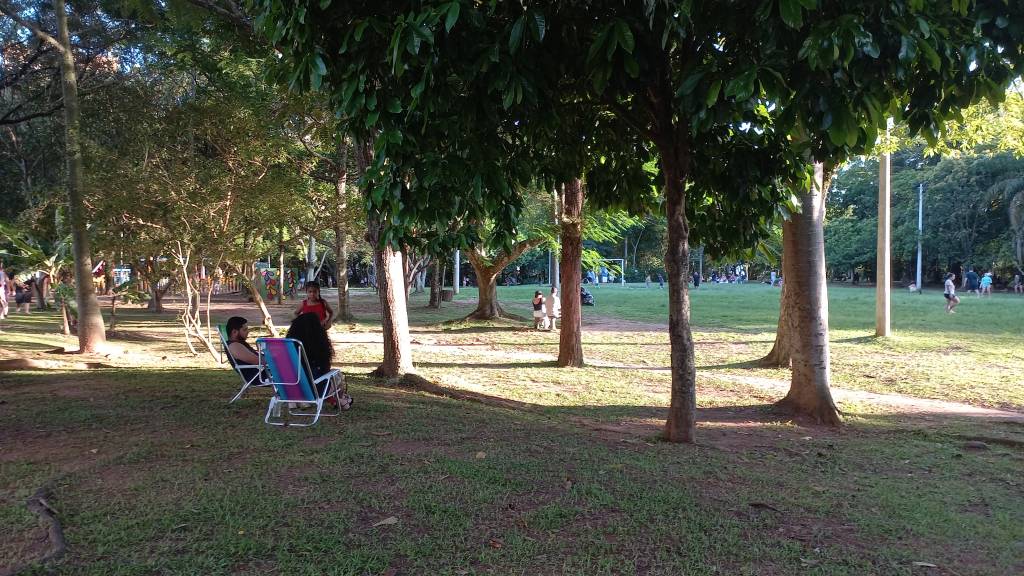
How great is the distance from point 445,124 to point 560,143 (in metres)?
1.80

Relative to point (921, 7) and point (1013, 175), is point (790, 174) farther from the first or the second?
point (1013, 175)

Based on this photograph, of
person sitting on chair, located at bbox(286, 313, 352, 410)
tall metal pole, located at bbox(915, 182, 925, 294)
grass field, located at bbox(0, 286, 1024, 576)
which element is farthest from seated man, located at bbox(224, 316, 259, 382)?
tall metal pole, located at bbox(915, 182, 925, 294)

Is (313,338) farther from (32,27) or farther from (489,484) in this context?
(32,27)

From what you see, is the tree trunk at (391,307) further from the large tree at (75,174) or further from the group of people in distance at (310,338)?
the large tree at (75,174)

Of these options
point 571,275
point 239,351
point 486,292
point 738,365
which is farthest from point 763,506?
point 486,292

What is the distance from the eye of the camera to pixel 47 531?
3438mm

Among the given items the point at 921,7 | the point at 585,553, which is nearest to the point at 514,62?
the point at 921,7

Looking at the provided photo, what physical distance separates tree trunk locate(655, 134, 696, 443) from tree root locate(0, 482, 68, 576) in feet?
14.5

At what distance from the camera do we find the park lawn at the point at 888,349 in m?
10.9

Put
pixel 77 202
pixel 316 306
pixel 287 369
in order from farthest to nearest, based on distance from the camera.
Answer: pixel 77 202 < pixel 316 306 < pixel 287 369

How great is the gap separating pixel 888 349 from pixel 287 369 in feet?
43.6

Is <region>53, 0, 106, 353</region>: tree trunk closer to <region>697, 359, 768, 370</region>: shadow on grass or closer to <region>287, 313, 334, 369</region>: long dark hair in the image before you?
<region>287, 313, 334, 369</region>: long dark hair

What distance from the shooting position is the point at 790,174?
18.4ft

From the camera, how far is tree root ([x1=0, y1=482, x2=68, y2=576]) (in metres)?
3.03
